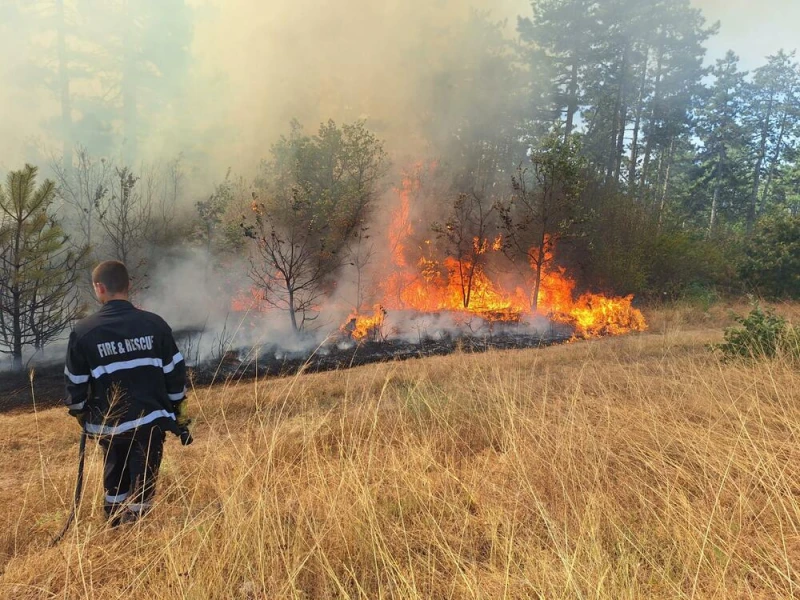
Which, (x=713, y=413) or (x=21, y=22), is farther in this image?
(x=21, y=22)

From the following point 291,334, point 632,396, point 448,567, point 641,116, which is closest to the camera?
point 448,567

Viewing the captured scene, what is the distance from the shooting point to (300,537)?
1977 mm

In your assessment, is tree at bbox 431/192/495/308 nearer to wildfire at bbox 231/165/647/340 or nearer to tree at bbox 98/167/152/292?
wildfire at bbox 231/165/647/340

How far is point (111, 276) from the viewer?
2.79 meters

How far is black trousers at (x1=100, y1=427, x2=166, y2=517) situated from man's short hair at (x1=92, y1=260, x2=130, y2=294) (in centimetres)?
98

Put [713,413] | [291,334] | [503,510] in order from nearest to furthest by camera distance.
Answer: [503,510] < [713,413] < [291,334]

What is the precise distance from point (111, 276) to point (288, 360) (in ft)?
27.2

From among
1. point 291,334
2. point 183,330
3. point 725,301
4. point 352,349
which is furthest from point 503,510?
point 725,301

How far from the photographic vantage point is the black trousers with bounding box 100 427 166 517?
2640 mm

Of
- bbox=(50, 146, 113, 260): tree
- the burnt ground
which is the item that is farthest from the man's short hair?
bbox=(50, 146, 113, 260): tree

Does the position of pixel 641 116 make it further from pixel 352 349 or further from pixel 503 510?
pixel 503 510

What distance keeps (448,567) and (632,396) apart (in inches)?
117

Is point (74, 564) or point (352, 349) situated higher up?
point (74, 564)

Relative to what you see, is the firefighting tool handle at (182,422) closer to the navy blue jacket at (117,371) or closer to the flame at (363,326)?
the navy blue jacket at (117,371)
